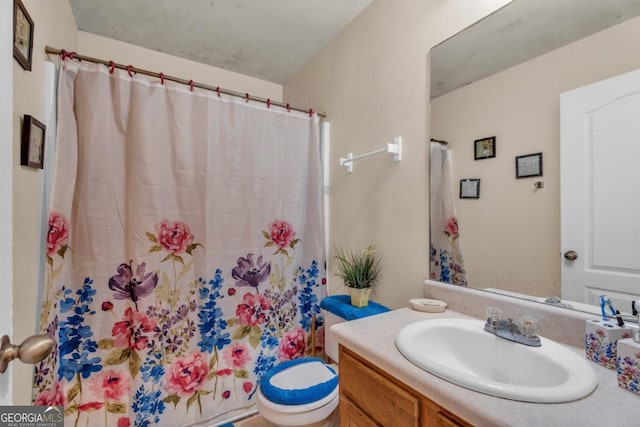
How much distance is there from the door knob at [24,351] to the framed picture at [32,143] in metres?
0.79

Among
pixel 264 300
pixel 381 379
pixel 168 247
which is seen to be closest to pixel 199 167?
pixel 168 247

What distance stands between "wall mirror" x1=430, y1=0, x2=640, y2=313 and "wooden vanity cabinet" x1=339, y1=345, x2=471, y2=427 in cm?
57

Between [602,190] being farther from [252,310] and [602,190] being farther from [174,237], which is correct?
[174,237]

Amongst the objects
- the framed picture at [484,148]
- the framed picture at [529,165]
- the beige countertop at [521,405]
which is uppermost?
the framed picture at [484,148]

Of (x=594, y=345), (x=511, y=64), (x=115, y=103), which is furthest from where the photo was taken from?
(x=115, y=103)

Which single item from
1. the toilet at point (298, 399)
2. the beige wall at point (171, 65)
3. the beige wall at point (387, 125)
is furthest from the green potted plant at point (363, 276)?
the beige wall at point (171, 65)

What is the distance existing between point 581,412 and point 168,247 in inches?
63.2

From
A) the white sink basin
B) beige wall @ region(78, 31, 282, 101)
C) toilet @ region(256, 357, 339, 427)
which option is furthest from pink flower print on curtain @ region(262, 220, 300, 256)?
beige wall @ region(78, 31, 282, 101)

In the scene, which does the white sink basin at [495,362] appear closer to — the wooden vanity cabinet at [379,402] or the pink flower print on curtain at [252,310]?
the wooden vanity cabinet at [379,402]

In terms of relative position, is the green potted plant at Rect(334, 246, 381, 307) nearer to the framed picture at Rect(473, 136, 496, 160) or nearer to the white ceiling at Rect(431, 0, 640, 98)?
the framed picture at Rect(473, 136, 496, 160)

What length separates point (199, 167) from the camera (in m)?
1.53

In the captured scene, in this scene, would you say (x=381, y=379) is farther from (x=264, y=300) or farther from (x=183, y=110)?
(x=183, y=110)

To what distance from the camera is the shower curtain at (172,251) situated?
1.28 meters

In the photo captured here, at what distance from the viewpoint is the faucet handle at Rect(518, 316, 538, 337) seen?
83 cm
